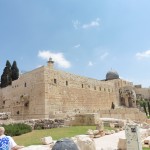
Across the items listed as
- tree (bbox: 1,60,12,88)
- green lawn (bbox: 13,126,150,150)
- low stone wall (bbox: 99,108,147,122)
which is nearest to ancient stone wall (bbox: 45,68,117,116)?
low stone wall (bbox: 99,108,147,122)

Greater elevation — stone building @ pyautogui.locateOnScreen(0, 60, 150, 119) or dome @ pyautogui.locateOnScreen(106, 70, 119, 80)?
dome @ pyautogui.locateOnScreen(106, 70, 119, 80)

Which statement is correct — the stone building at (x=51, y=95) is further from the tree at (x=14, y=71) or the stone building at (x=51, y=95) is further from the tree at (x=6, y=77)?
the tree at (x=14, y=71)

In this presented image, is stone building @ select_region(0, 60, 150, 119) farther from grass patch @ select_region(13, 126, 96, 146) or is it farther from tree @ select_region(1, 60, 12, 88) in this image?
grass patch @ select_region(13, 126, 96, 146)

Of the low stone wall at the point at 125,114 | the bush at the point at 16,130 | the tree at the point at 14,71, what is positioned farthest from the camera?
the tree at the point at 14,71

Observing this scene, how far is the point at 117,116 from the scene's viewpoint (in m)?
29.0

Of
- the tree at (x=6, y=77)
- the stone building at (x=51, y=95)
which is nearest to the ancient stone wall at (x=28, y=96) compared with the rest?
the stone building at (x=51, y=95)

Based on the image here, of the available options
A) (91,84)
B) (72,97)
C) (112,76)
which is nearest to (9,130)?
(72,97)

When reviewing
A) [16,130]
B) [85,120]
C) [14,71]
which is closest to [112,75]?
[14,71]

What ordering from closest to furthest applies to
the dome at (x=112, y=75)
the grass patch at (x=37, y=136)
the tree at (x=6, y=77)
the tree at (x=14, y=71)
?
the grass patch at (x=37, y=136) → the tree at (x=6, y=77) → the tree at (x=14, y=71) → the dome at (x=112, y=75)

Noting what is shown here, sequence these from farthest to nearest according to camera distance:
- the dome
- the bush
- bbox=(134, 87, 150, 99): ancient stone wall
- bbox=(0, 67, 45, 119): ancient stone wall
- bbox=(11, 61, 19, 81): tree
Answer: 1. bbox=(134, 87, 150, 99): ancient stone wall
2. the dome
3. bbox=(11, 61, 19, 81): tree
4. bbox=(0, 67, 45, 119): ancient stone wall
5. the bush

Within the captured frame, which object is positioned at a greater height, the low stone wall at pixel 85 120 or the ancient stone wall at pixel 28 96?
the ancient stone wall at pixel 28 96

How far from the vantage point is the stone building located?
25594mm

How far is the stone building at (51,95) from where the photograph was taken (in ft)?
84.0

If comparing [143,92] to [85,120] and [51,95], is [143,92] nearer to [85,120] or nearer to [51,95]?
[51,95]
